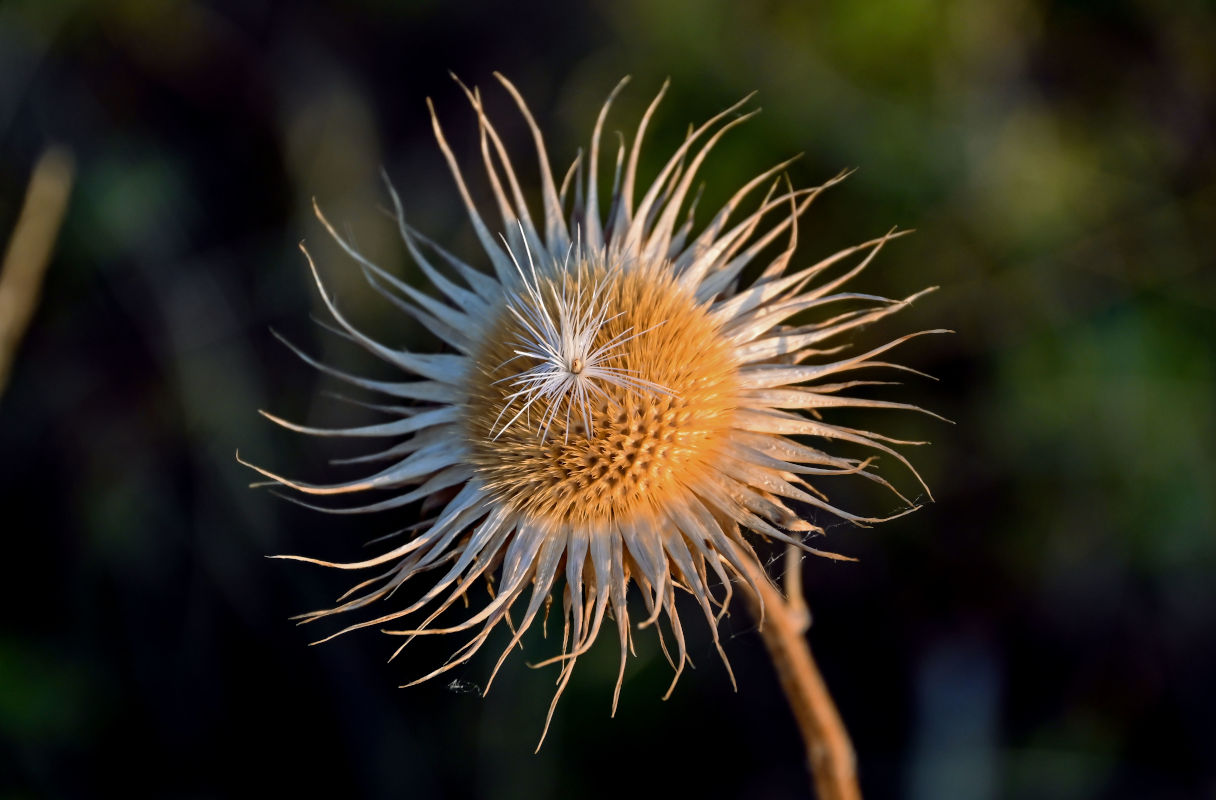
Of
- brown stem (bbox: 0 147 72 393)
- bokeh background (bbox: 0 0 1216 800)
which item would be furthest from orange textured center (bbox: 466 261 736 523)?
brown stem (bbox: 0 147 72 393)

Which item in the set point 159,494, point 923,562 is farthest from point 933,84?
point 159,494

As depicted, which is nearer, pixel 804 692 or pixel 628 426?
pixel 628 426

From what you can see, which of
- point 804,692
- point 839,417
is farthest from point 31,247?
point 804,692

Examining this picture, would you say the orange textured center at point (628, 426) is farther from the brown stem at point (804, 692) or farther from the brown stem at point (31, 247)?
the brown stem at point (31, 247)

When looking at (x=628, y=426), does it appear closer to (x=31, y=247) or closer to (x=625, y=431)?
(x=625, y=431)

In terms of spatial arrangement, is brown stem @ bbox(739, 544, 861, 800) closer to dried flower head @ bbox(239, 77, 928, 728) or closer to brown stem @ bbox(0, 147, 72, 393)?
dried flower head @ bbox(239, 77, 928, 728)

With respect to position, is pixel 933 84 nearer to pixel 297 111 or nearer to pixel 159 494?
pixel 297 111

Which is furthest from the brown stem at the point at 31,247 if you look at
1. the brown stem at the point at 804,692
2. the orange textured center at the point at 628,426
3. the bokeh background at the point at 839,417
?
the brown stem at the point at 804,692
